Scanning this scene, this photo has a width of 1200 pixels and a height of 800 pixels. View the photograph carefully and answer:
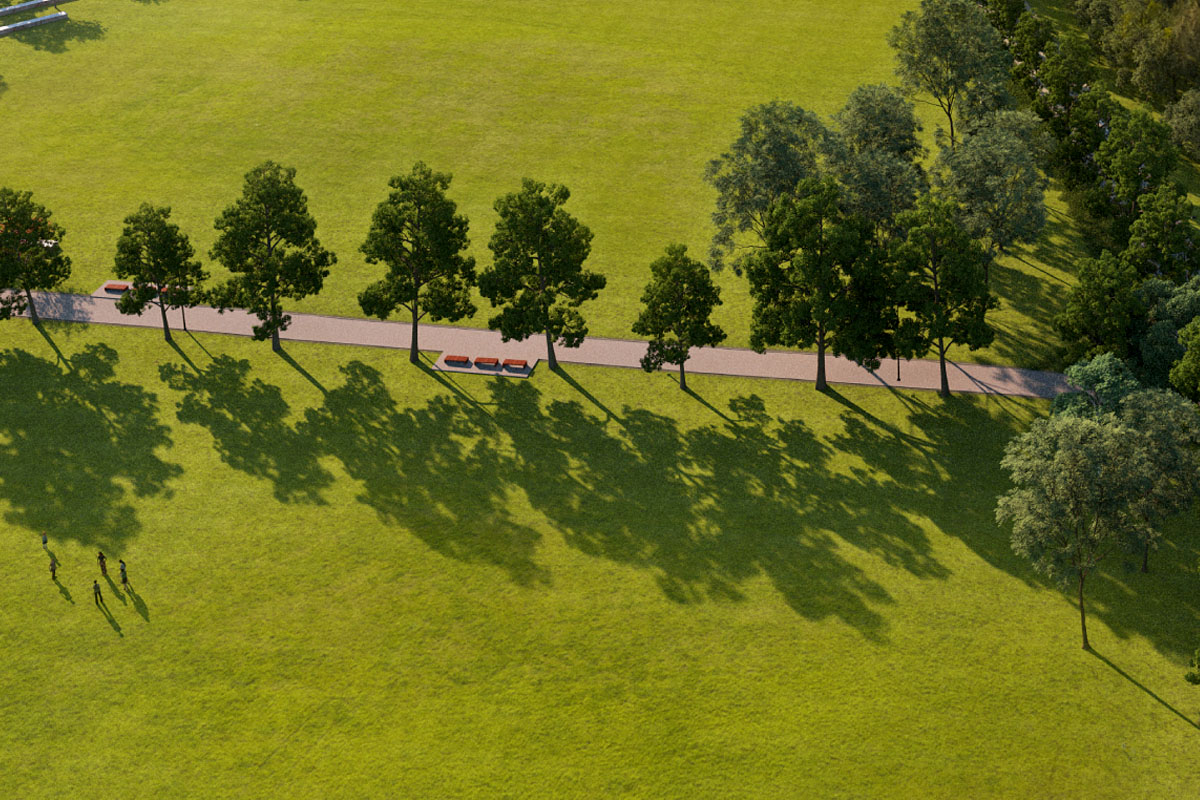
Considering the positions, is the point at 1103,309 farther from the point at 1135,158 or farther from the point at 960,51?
the point at 960,51

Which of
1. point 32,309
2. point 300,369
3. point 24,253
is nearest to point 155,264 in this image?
point 24,253

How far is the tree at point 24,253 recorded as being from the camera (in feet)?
238

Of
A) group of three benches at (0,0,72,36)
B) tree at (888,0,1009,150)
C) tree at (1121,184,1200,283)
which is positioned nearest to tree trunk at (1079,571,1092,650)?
tree at (1121,184,1200,283)

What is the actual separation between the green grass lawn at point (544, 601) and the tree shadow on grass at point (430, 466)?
217 mm

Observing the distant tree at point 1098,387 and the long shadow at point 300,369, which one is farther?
the long shadow at point 300,369

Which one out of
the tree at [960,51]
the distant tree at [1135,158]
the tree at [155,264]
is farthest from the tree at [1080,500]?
the tree at [155,264]

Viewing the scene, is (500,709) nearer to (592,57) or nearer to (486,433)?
(486,433)

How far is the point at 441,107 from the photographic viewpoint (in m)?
110

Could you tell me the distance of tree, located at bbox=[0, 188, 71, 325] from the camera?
7242cm

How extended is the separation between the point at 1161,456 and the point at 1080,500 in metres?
6.69

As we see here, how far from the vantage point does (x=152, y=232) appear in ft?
234

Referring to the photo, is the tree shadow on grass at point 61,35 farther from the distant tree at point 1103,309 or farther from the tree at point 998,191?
the distant tree at point 1103,309

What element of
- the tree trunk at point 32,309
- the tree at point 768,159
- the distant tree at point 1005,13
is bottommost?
the tree trunk at point 32,309

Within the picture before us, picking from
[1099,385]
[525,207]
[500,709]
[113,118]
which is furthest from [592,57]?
[500,709]
